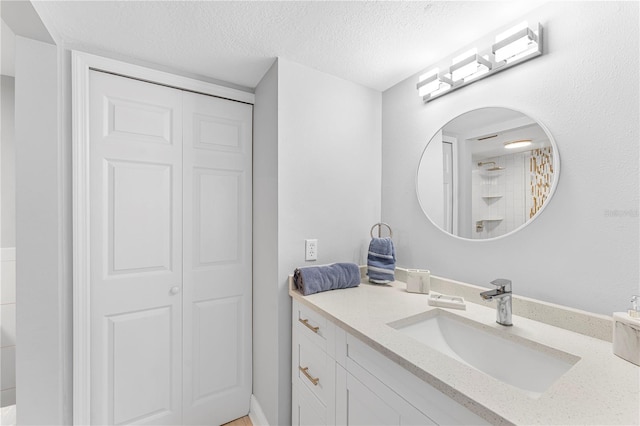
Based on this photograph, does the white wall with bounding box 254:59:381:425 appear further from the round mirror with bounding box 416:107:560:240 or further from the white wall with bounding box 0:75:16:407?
the white wall with bounding box 0:75:16:407

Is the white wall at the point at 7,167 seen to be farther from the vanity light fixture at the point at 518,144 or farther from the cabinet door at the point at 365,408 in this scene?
the vanity light fixture at the point at 518,144

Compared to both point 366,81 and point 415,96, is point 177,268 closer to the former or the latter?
point 366,81

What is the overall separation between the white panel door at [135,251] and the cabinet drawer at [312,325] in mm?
766

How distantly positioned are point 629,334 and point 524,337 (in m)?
0.25

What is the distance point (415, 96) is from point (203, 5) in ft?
3.89

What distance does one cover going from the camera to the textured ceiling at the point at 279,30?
3.73 feet

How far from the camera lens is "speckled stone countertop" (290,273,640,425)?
Answer: 593 millimetres

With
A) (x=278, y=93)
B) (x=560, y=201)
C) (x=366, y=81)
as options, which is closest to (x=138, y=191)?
(x=278, y=93)

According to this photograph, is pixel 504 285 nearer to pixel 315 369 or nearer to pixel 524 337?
pixel 524 337

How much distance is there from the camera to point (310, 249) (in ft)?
5.15

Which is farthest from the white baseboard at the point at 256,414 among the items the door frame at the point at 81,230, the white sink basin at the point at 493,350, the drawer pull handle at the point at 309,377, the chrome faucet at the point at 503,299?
the chrome faucet at the point at 503,299

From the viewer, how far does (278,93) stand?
1.50 metres

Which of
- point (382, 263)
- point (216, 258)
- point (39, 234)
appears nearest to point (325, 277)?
point (382, 263)

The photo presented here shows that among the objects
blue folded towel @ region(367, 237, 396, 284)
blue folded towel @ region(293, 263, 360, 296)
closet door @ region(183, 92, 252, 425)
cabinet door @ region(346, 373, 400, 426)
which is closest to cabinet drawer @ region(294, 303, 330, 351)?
blue folded towel @ region(293, 263, 360, 296)
